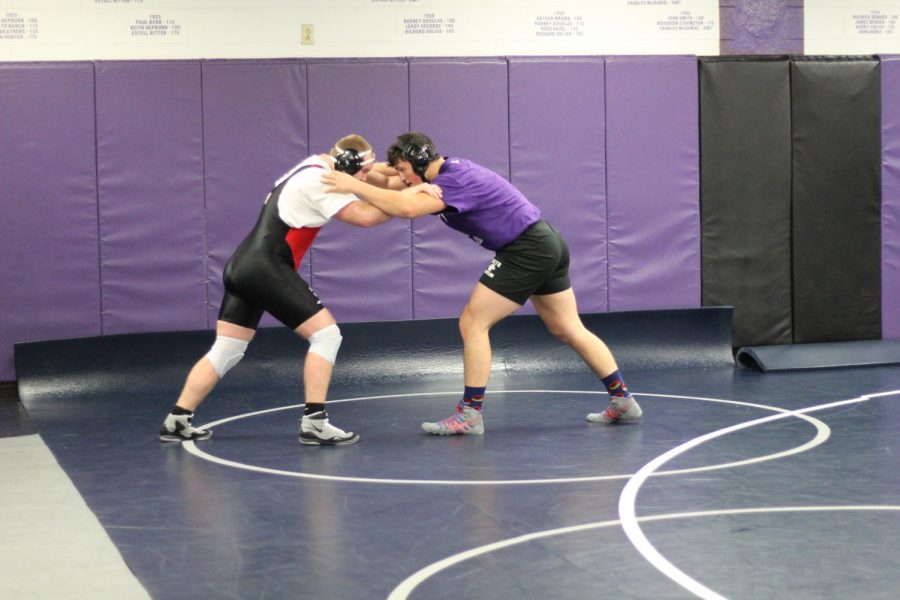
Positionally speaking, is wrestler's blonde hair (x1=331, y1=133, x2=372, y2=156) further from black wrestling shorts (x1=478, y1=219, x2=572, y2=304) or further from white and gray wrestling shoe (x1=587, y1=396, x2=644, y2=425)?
white and gray wrestling shoe (x1=587, y1=396, x2=644, y2=425)

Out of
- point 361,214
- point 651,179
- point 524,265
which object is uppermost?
point 651,179

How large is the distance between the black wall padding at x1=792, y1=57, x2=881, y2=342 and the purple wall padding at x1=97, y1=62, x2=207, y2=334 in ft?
16.9

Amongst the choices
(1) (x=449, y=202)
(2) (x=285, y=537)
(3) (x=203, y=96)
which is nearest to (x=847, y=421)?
(1) (x=449, y=202)

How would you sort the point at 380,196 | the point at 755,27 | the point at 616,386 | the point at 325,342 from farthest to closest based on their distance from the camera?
the point at 755,27 → the point at 616,386 → the point at 325,342 → the point at 380,196

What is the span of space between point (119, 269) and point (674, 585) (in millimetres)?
6386

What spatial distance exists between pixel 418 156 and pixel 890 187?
552 cm

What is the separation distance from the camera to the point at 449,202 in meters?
6.59

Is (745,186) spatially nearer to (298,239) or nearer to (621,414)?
(621,414)

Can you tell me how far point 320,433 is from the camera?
656 centimetres

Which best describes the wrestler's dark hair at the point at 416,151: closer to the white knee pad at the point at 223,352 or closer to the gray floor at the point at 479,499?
the white knee pad at the point at 223,352

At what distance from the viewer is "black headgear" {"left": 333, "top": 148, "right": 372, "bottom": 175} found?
6.72 meters

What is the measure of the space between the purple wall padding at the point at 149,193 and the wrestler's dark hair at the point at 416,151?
310cm

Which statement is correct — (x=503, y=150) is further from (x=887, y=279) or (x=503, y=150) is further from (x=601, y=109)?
(x=887, y=279)

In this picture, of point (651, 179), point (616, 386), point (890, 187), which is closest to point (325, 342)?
point (616, 386)
